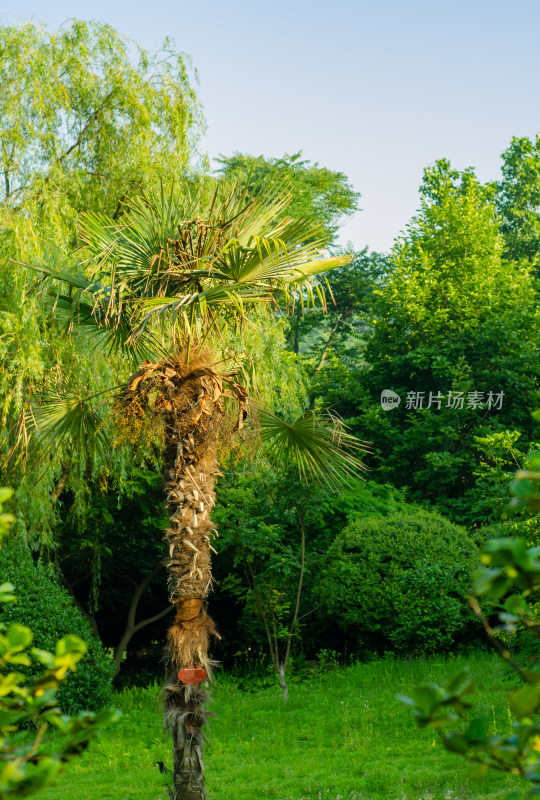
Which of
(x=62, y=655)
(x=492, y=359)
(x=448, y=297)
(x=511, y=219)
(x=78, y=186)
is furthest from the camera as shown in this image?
(x=511, y=219)

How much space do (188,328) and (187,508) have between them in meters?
1.45

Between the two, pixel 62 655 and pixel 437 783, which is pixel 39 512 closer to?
pixel 437 783

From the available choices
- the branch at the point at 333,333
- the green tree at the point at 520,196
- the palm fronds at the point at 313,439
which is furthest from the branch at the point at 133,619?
the green tree at the point at 520,196

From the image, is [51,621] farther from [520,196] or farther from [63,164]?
[520,196]

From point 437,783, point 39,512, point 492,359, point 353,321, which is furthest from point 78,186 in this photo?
point 353,321

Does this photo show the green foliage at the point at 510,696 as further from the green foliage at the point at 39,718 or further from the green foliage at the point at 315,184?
the green foliage at the point at 315,184

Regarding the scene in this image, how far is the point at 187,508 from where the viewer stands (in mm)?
6270

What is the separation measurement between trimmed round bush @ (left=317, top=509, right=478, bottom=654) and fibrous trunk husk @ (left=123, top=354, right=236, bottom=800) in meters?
5.19

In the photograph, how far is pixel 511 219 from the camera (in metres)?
23.0

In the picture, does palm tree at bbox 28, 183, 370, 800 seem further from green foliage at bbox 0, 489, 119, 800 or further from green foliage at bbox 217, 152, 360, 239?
green foliage at bbox 217, 152, 360, 239

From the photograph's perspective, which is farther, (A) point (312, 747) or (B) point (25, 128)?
(B) point (25, 128)

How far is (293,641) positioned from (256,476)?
10.1 ft

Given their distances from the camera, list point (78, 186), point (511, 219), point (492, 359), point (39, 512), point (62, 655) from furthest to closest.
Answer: point (511, 219) → point (492, 359) → point (78, 186) → point (39, 512) → point (62, 655)

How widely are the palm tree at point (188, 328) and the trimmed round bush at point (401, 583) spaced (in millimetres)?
5167
